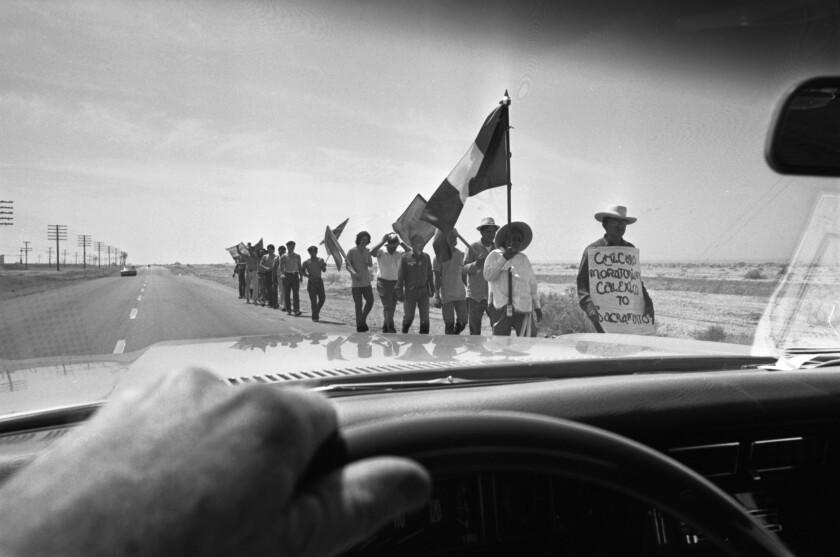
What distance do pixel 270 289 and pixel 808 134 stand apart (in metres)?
20.1

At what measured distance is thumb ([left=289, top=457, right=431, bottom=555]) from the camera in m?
0.64

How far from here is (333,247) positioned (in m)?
16.4

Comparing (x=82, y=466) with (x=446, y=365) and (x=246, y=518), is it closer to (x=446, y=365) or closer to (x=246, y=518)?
(x=246, y=518)

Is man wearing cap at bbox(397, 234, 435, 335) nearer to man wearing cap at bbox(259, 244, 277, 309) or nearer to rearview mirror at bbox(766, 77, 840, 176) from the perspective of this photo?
rearview mirror at bbox(766, 77, 840, 176)

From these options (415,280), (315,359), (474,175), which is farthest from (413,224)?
(315,359)

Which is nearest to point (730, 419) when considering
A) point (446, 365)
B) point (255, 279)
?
point (446, 365)

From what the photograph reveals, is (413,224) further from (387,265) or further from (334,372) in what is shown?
(334,372)

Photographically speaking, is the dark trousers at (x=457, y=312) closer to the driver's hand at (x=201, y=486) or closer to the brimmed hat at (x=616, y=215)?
the brimmed hat at (x=616, y=215)

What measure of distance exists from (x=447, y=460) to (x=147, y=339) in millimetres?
14146

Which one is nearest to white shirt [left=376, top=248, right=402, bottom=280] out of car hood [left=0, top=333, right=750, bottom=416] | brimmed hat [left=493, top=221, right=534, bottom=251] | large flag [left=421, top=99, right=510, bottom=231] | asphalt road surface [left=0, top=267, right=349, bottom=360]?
asphalt road surface [left=0, top=267, right=349, bottom=360]

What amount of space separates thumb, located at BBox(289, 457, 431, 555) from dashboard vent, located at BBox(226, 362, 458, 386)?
185 centimetres

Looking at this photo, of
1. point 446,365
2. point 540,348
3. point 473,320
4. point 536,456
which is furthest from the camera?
point 473,320

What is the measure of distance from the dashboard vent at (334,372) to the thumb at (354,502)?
185 cm

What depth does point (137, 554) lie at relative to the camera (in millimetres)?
587
